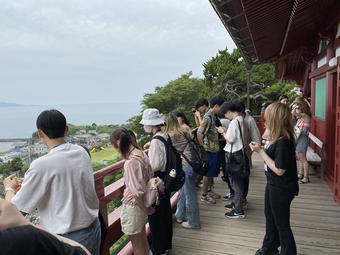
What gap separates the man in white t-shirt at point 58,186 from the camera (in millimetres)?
1672

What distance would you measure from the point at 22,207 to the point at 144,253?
4.84 feet

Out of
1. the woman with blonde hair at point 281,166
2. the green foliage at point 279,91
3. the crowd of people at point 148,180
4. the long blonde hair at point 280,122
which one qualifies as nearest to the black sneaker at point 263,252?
the crowd of people at point 148,180

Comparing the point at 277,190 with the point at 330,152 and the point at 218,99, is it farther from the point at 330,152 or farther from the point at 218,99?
the point at 330,152

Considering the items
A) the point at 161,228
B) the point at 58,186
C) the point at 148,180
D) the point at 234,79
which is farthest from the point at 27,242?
the point at 234,79

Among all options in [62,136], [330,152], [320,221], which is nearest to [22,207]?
[62,136]

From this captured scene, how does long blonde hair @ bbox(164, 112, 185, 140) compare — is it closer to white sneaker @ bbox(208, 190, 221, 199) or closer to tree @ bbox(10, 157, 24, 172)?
tree @ bbox(10, 157, 24, 172)

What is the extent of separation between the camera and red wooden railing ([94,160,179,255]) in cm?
243

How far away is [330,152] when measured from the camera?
5.56 meters

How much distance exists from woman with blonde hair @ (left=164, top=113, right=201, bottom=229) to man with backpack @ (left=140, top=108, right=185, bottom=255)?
0.36 meters

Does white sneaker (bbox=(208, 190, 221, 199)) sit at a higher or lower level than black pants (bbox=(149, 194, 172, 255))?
lower

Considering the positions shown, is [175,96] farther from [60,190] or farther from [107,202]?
[60,190]

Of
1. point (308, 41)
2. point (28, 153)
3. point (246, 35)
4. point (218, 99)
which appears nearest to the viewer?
point (28, 153)

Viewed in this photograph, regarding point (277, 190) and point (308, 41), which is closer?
point (277, 190)

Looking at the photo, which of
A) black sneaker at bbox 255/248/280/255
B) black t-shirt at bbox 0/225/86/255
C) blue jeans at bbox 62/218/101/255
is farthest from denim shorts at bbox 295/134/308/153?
black t-shirt at bbox 0/225/86/255
